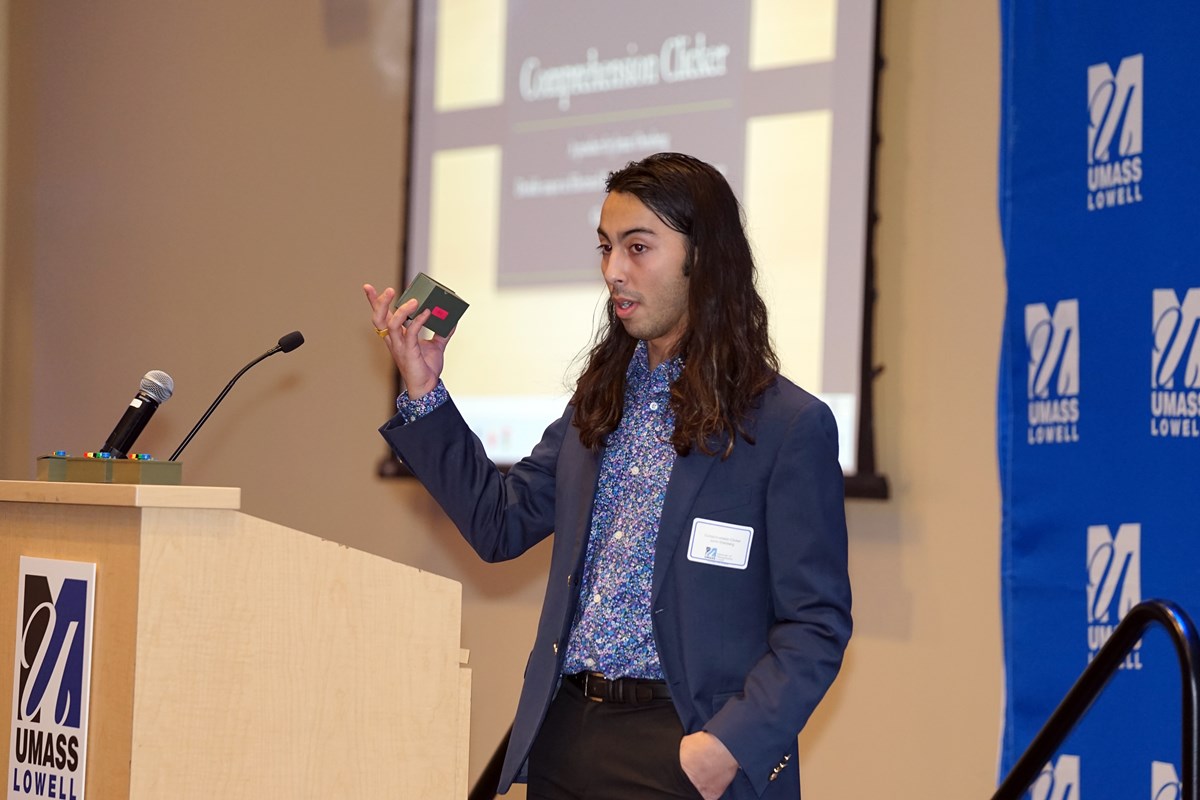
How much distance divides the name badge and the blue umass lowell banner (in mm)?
1296

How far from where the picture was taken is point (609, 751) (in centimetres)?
175

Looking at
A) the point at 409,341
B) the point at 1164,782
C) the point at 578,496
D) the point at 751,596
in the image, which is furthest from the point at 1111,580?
the point at 409,341

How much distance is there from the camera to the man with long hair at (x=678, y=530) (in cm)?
173

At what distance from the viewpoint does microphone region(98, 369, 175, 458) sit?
187 centimetres

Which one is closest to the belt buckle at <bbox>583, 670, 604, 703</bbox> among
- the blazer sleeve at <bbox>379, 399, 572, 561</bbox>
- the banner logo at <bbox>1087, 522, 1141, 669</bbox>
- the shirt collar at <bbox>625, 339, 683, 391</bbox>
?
the blazer sleeve at <bbox>379, 399, 572, 561</bbox>

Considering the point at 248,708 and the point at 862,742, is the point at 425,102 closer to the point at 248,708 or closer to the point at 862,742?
the point at 862,742

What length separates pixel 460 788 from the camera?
1.83m

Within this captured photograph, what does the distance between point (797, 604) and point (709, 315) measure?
0.43m

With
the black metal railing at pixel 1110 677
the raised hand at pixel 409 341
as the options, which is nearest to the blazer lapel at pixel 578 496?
the raised hand at pixel 409 341

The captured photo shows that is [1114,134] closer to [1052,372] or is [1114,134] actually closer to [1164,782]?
[1052,372]

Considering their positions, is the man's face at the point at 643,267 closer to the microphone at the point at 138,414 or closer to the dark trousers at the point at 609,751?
the dark trousers at the point at 609,751

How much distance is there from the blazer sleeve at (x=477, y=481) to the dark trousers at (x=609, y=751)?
33cm

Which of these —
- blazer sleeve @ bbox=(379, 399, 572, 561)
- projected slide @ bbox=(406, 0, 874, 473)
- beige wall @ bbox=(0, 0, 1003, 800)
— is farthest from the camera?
projected slide @ bbox=(406, 0, 874, 473)

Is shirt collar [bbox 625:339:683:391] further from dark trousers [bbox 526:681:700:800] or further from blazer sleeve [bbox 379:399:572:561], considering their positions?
dark trousers [bbox 526:681:700:800]
